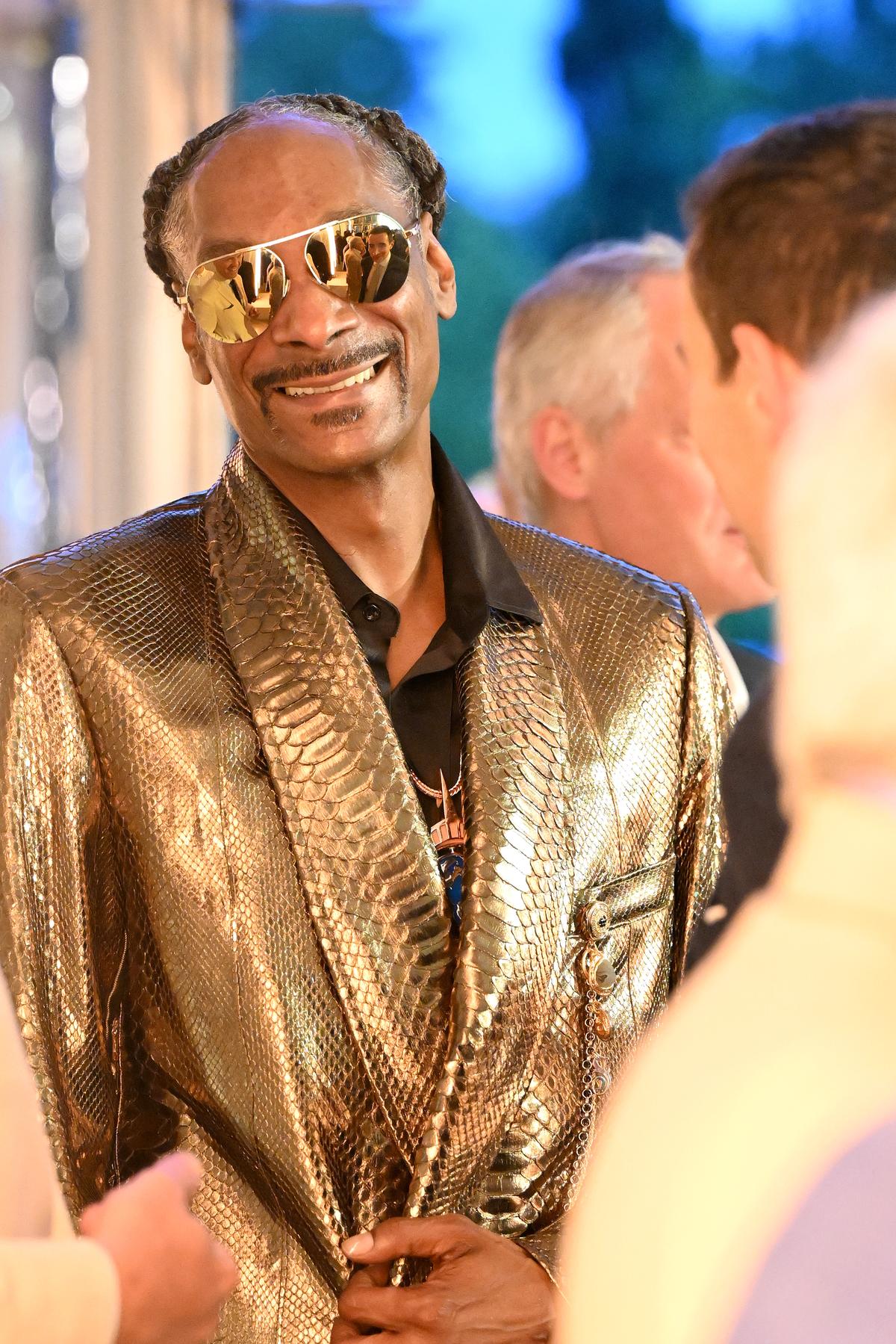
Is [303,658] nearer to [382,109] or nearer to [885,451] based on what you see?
→ [382,109]

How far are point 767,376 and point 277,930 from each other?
0.80 m

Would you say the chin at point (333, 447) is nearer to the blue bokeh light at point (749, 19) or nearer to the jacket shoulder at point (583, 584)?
the jacket shoulder at point (583, 584)

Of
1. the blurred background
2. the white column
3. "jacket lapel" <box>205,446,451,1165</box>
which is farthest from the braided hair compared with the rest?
the white column

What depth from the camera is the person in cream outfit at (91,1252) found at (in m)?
1.14

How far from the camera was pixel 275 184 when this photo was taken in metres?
2.04

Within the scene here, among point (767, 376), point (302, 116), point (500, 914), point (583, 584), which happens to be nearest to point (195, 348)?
point (302, 116)

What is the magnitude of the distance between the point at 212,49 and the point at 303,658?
4152 millimetres

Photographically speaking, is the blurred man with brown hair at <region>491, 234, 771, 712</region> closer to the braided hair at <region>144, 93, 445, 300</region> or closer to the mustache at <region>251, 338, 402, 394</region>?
the braided hair at <region>144, 93, 445, 300</region>

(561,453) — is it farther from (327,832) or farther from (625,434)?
(327,832)

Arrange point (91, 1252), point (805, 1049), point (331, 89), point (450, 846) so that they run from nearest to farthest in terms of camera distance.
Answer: point (805, 1049) < point (91, 1252) < point (450, 846) < point (331, 89)

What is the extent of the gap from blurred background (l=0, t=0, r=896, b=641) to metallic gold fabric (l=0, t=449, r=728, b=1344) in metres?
2.21

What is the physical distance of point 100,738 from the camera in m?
1.88

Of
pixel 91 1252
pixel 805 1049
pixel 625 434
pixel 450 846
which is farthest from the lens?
pixel 625 434

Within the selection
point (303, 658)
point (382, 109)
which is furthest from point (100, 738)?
point (382, 109)
